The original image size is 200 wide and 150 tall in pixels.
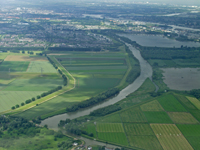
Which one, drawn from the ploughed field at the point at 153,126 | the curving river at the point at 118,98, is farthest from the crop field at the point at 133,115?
the curving river at the point at 118,98

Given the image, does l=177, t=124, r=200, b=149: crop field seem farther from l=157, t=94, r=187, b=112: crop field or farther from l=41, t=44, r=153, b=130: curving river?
l=41, t=44, r=153, b=130: curving river

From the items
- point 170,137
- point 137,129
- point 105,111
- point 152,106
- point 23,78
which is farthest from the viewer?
point 23,78

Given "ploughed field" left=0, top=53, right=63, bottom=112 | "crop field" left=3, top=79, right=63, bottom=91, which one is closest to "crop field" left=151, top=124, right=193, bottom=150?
"ploughed field" left=0, top=53, right=63, bottom=112

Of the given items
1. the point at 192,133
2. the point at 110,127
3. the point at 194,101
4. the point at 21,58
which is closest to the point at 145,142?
the point at 110,127

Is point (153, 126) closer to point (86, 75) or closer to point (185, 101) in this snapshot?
point (185, 101)

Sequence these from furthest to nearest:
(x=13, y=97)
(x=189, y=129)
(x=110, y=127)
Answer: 1. (x=13, y=97)
2. (x=189, y=129)
3. (x=110, y=127)

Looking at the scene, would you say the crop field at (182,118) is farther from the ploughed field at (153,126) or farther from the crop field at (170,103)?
the crop field at (170,103)

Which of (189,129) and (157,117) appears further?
(157,117)
